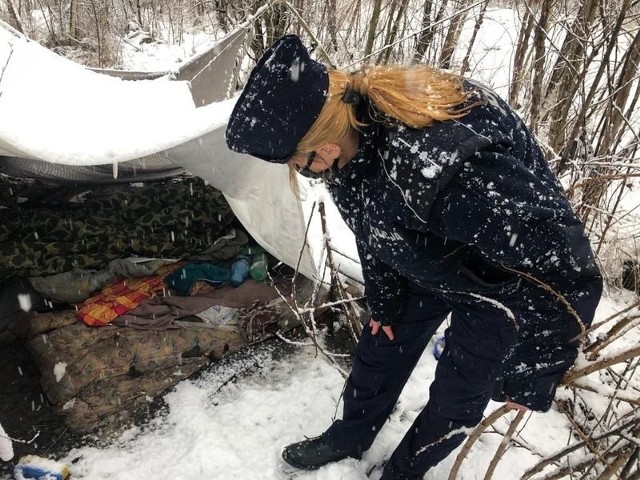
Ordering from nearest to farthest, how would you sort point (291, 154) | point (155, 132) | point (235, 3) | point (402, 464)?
point (291, 154)
point (402, 464)
point (155, 132)
point (235, 3)

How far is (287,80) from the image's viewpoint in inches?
39.2

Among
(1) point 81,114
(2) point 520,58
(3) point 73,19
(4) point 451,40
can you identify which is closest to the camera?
(1) point 81,114

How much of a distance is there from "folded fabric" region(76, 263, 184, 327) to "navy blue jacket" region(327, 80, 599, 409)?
68.8 inches

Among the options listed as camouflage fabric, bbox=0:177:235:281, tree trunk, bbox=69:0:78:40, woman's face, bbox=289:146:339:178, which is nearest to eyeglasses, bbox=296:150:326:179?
woman's face, bbox=289:146:339:178

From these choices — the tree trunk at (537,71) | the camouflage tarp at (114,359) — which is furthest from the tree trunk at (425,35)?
the camouflage tarp at (114,359)

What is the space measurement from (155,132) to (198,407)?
126cm

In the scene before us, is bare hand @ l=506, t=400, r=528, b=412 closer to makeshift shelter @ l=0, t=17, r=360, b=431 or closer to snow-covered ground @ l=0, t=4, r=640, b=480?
snow-covered ground @ l=0, t=4, r=640, b=480

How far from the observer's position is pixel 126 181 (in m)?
2.95

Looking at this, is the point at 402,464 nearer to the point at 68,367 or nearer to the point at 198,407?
the point at 198,407

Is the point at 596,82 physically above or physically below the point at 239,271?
above

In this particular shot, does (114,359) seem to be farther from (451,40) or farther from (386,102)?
(451,40)

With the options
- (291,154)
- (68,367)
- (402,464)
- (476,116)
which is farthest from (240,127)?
(68,367)

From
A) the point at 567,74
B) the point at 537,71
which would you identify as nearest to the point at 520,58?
the point at 537,71

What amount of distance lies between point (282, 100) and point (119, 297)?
1924 mm
